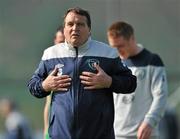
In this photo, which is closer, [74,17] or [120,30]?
[74,17]

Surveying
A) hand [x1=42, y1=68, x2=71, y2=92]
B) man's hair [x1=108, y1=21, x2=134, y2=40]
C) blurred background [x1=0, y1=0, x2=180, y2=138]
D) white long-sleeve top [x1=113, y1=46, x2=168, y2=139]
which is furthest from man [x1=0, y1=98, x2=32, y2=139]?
hand [x1=42, y1=68, x2=71, y2=92]

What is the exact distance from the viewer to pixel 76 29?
7910 mm

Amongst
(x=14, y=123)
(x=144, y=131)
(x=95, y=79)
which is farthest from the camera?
(x=14, y=123)

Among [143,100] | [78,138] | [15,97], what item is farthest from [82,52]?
[15,97]

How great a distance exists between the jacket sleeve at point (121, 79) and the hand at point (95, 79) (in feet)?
0.39

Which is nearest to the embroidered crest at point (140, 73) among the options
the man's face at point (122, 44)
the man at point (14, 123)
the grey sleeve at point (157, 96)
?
the grey sleeve at point (157, 96)

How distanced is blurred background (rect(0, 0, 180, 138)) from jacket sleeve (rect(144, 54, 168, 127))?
11559mm

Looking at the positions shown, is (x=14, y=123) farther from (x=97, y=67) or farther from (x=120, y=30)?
(x=97, y=67)

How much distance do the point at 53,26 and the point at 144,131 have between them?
12.0 meters

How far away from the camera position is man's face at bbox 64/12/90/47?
7.92 metres

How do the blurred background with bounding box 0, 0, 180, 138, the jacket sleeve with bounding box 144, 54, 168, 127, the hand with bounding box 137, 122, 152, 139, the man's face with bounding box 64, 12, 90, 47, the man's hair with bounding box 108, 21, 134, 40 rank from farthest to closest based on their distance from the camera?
the blurred background with bounding box 0, 0, 180, 138, the man's hair with bounding box 108, 21, 134, 40, the jacket sleeve with bounding box 144, 54, 168, 127, the hand with bounding box 137, 122, 152, 139, the man's face with bounding box 64, 12, 90, 47

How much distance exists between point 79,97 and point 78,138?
34 cm

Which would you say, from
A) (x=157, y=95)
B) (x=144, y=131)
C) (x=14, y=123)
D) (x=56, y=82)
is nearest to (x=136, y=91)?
(x=157, y=95)

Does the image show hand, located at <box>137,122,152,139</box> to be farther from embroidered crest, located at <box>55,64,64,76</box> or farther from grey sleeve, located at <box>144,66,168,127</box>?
embroidered crest, located at <box>55,64,64,76</box>
